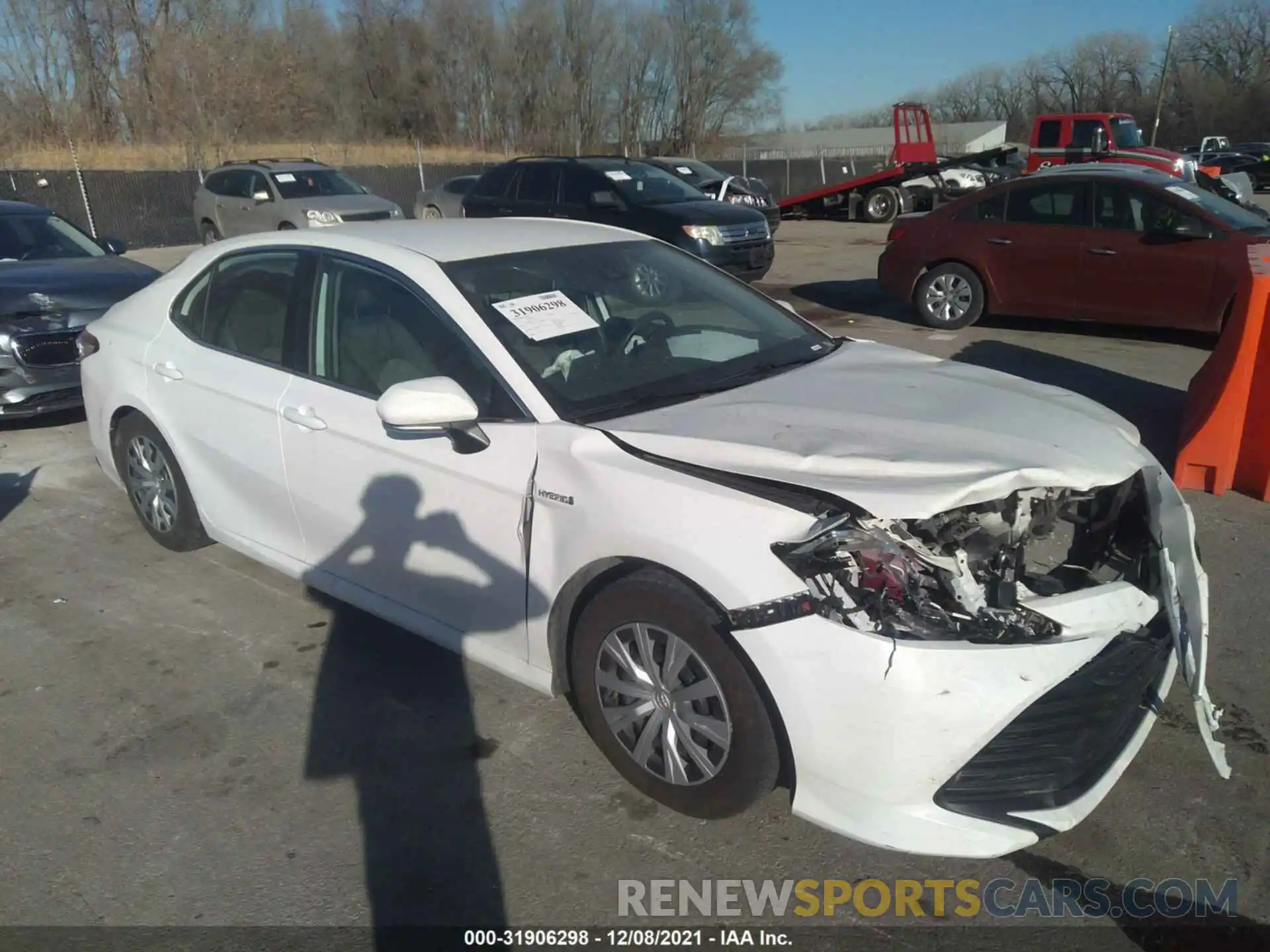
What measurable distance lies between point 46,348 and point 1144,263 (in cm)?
899

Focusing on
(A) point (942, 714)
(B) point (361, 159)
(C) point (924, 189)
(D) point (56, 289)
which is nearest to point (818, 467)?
(A) point (942, 714)

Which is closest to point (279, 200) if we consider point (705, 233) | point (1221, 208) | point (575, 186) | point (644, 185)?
point (575, 186)

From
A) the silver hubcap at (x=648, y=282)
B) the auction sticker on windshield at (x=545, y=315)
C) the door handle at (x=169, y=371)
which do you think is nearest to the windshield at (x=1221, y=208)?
the silver hubcap at (x=648, y=282)

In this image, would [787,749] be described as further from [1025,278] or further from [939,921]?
[1025,278]

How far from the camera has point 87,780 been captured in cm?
328

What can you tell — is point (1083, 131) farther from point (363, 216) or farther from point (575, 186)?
point (363, 216)

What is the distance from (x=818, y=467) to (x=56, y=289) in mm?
6430

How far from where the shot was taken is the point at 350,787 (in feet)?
10.5

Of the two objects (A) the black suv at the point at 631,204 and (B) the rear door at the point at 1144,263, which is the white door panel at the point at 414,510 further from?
(A) the black suv at the point at 631,204

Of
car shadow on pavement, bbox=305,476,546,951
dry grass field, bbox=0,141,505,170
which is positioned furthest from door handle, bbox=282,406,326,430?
dry grass field, bbox=0,141,505,170

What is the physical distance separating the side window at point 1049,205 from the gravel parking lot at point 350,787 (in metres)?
5.46

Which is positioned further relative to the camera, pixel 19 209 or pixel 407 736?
pixel 19 209

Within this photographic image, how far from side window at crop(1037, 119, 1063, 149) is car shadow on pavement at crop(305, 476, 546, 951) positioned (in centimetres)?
2150

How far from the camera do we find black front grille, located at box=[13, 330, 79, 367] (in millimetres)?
6752
